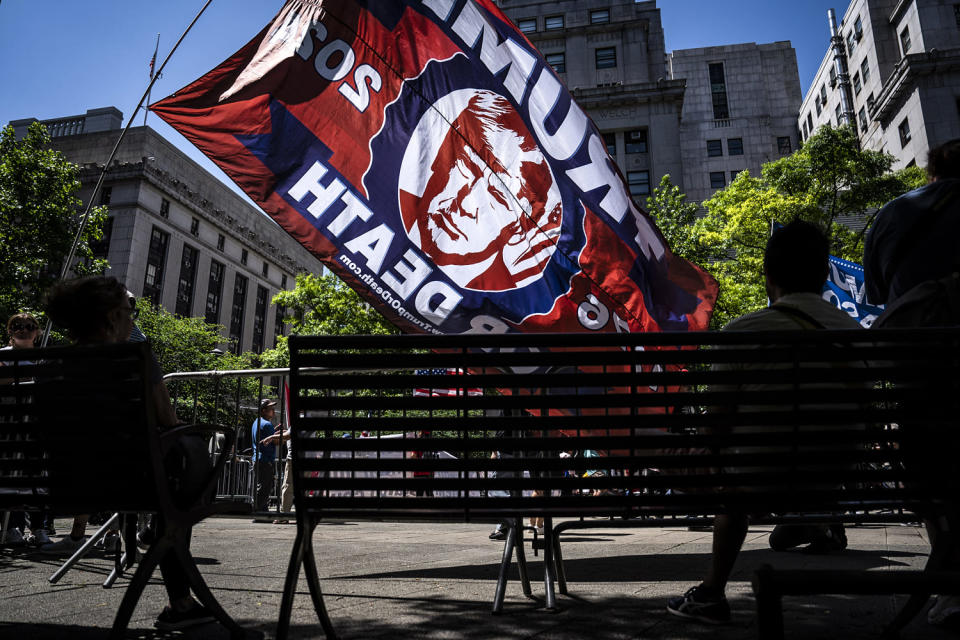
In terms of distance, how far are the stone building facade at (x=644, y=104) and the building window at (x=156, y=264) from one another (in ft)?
115

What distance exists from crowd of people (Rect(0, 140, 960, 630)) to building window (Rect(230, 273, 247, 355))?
229 ft

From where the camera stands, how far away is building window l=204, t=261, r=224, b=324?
66.1m

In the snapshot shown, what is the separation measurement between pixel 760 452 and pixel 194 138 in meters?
3.86

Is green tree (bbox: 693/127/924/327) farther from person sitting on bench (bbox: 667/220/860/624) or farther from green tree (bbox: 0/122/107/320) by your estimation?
green tree (bbox: 0/122/107/320)

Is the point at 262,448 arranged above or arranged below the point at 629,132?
below

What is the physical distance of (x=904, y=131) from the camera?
40.8m

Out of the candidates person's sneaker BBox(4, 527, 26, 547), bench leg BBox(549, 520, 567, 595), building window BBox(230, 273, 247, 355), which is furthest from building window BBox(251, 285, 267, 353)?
bench leg BBox(549, 520, 567, 595)

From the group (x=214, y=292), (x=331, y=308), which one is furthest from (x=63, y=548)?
(x=214, y=292)

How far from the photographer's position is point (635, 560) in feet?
17.2

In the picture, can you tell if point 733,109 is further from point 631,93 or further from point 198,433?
point 198,433

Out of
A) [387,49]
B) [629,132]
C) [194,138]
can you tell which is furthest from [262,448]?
[629,132]

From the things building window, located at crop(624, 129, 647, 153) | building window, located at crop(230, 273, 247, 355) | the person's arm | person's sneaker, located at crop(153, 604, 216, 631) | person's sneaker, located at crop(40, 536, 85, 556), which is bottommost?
person's sneaker, located at crop(153, 604, 216, 631)

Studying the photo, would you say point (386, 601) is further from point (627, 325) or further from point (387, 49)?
point (387, 49)

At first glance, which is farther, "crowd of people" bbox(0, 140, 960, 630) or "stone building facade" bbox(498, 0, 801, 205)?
"stone building facade" bbox(498, 0, 801, 205)
